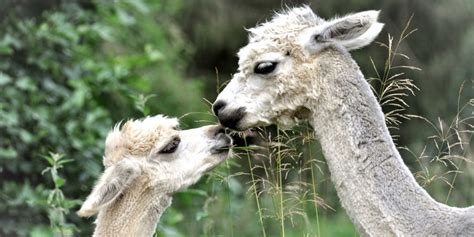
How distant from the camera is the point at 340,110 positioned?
6.35m

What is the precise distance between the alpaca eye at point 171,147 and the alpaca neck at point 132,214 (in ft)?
0.86

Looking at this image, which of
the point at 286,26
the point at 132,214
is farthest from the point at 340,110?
the point at 132,214

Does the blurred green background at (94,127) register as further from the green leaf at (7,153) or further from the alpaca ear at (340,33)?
the alpaca ear at (340,33)

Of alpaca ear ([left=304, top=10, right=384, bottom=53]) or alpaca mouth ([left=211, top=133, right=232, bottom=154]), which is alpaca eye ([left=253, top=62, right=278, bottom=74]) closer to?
alpaca ear ([left=304, top=10, right=384, bottom=53])

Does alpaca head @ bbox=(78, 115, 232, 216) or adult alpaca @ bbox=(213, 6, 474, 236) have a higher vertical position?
alpaca head @ bbox=(78, 115, 232, 216)

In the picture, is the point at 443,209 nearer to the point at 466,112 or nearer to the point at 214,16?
the point at 466,112

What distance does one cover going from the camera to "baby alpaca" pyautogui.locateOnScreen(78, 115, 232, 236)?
6.66m

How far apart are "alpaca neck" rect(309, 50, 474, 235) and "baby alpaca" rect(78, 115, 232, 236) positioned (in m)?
0.81

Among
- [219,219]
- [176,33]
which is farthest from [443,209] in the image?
[176,33]

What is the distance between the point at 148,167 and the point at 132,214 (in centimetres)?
32

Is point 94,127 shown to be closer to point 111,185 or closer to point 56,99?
point 56,99

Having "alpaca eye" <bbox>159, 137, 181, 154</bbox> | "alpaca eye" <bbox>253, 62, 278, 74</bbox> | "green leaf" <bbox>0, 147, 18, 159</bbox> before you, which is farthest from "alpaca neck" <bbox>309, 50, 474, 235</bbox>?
"green leaf" <bbox>0, 147, 18, 159</bbox>

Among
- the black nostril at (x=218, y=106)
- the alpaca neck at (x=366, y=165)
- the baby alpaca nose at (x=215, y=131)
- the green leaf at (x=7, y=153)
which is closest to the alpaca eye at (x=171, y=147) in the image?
the baby alpaca nose at (x=215, y=131)

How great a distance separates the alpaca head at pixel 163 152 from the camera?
6.82 m
